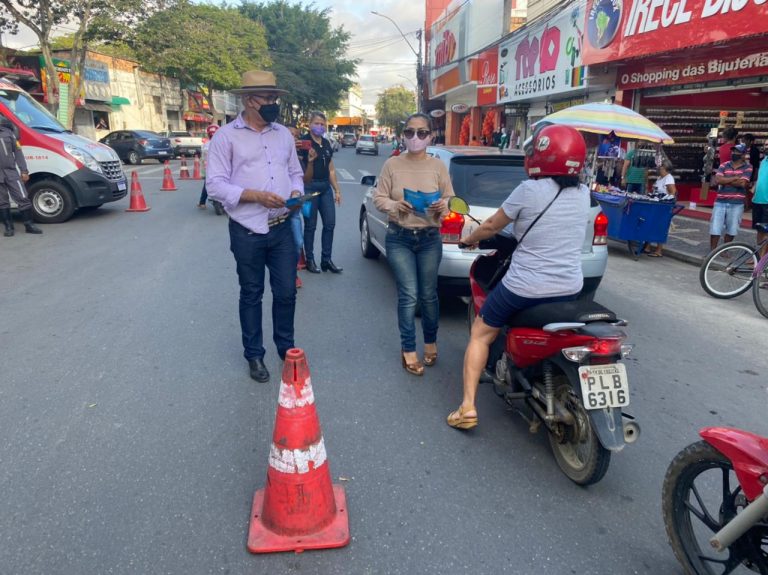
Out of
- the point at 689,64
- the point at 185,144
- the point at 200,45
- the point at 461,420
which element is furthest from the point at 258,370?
the point at 200,45

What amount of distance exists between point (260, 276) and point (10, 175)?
6.99m

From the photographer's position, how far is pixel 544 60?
18312mm

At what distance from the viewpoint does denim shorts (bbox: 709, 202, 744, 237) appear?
8195mm

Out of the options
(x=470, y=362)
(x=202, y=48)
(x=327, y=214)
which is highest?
(x=202, y=48)

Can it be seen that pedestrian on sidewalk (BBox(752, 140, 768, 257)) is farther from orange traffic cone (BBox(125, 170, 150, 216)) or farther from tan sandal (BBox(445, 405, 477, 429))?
orange traffic cone (BBox(125, 170, 150, 216))

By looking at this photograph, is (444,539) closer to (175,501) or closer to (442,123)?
(175,501)

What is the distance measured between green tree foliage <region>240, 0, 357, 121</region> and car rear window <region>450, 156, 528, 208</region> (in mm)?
46620

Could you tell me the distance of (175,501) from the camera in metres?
2.74

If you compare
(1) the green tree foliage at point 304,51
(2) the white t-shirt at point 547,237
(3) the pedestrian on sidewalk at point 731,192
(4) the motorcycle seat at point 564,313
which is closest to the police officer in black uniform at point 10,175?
(2) the white t-shirt at point 547,237

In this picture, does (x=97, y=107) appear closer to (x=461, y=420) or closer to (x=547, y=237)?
(x=461, y=420)

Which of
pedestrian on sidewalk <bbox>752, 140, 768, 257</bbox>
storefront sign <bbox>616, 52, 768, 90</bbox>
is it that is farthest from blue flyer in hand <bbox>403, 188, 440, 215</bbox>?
storefront sign <bbox>616, 52, 768, 90</bbox>

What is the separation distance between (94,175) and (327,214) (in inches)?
226

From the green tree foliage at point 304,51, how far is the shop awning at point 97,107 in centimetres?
1599

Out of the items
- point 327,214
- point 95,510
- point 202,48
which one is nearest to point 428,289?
point 95,510
